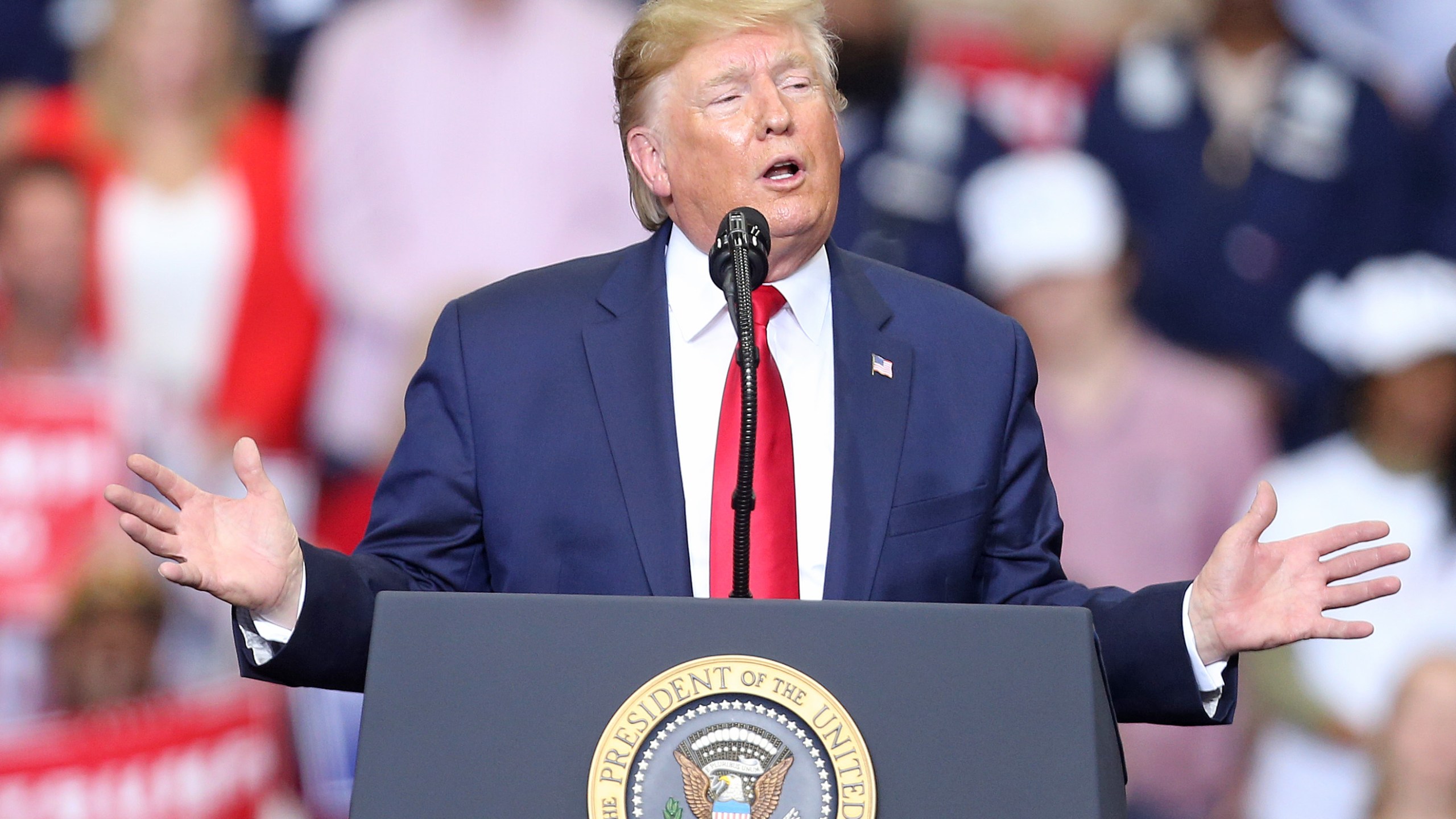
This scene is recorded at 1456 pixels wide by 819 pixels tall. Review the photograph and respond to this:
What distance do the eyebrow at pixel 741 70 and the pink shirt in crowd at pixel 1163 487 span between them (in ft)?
7.24

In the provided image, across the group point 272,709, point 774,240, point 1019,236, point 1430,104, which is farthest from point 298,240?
point 1430,104

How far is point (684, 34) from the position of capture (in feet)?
6.58

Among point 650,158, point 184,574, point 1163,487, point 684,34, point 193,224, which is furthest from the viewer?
point 1163,487

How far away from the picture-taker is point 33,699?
3.54 meters

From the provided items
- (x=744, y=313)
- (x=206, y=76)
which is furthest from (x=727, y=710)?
(x=206, y=76)

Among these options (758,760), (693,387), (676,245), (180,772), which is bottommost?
(180,772)

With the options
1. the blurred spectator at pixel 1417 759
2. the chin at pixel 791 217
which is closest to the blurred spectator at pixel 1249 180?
the blurred spectator at pixel 1417 759

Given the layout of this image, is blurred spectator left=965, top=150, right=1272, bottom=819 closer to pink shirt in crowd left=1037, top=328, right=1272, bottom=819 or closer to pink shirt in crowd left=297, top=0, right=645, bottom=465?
pink shirt in crowd left=1037, top=328, right=1272, bottom=819

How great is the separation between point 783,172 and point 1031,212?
221 centimetres

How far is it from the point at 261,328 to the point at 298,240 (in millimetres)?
238

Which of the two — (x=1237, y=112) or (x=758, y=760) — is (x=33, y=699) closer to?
(x=758, y=760)

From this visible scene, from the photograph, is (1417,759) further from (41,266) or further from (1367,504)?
(41,266)

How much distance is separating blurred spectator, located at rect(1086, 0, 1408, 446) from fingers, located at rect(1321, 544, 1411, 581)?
8.63 feet

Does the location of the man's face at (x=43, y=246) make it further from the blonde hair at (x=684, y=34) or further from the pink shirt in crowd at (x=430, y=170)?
the blonde hair at (x=684, y=34)
